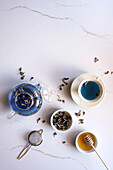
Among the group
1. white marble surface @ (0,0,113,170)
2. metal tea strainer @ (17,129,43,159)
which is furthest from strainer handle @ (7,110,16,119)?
metal tea strainer @ (17,129,43,159)

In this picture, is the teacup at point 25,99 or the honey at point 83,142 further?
the honey at point 83,142

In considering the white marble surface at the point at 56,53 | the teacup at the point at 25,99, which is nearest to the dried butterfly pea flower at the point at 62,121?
the white marble surface at the point at 56,53

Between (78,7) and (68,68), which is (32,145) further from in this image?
(78,7)

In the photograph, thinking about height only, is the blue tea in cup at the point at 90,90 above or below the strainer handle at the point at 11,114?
below

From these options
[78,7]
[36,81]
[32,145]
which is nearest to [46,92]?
[36,81]

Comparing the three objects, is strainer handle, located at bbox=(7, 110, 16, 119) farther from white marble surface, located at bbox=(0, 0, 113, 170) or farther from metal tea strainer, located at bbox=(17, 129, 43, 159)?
metal tea strainer, located at bbox=(17, 129, 43, 159)

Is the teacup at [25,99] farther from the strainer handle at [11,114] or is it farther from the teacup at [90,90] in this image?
the teacup at [90,90]
